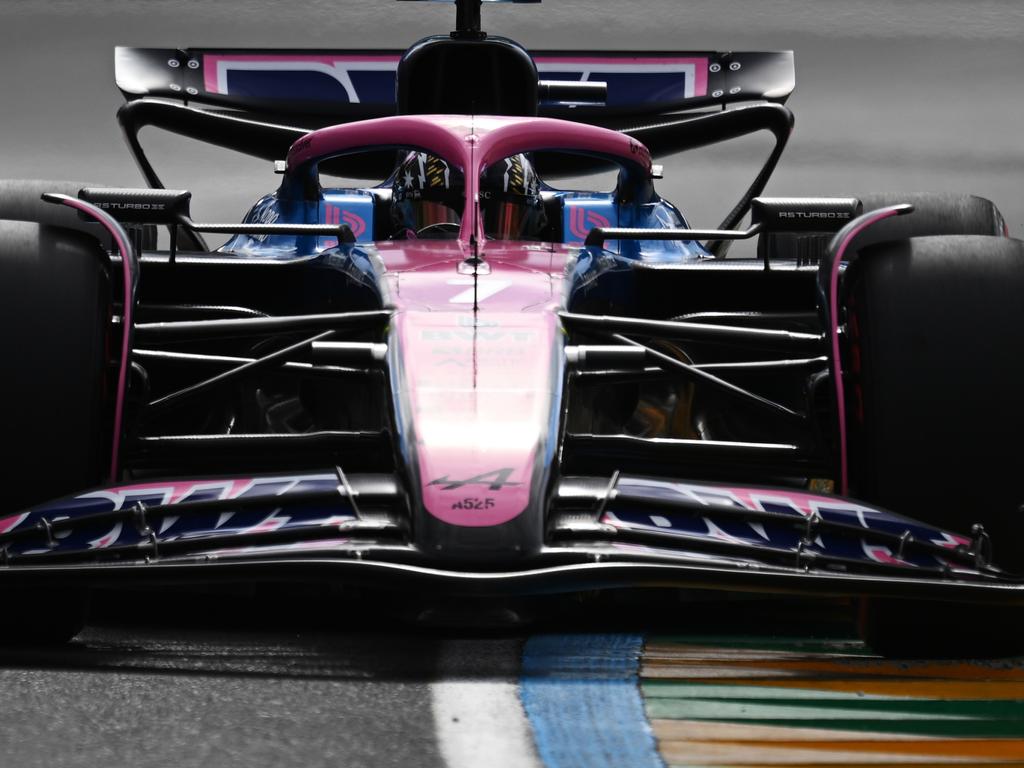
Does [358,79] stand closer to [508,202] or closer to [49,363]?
[508,202]

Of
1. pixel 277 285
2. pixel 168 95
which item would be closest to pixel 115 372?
pixel 277 285

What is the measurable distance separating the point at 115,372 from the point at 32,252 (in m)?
0.28

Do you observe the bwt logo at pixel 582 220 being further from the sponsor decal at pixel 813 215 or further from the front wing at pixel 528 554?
the front wing at pixel 528 554

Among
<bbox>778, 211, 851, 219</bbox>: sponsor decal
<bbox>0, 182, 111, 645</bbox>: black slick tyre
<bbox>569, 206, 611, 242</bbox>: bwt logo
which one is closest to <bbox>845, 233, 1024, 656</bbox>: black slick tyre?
<bbox>778, 211, 851, 219</bbox>: sponsor decal

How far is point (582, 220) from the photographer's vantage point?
5285mm

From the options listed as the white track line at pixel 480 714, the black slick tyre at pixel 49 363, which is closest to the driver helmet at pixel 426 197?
the black slick tyre at pixel 49 363

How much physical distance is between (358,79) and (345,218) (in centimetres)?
176

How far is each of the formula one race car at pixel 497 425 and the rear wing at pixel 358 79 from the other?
2904 millimetres

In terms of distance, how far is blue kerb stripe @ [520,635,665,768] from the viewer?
71.7 inches

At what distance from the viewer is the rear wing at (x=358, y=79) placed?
6.71 meters

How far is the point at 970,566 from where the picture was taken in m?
2.47

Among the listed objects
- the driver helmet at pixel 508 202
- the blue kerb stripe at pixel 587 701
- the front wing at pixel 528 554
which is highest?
the driver helmet at pixel 508 202

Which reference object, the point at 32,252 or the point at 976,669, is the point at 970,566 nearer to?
the point at 976,669

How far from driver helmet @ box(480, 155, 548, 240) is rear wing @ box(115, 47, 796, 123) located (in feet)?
7.80
